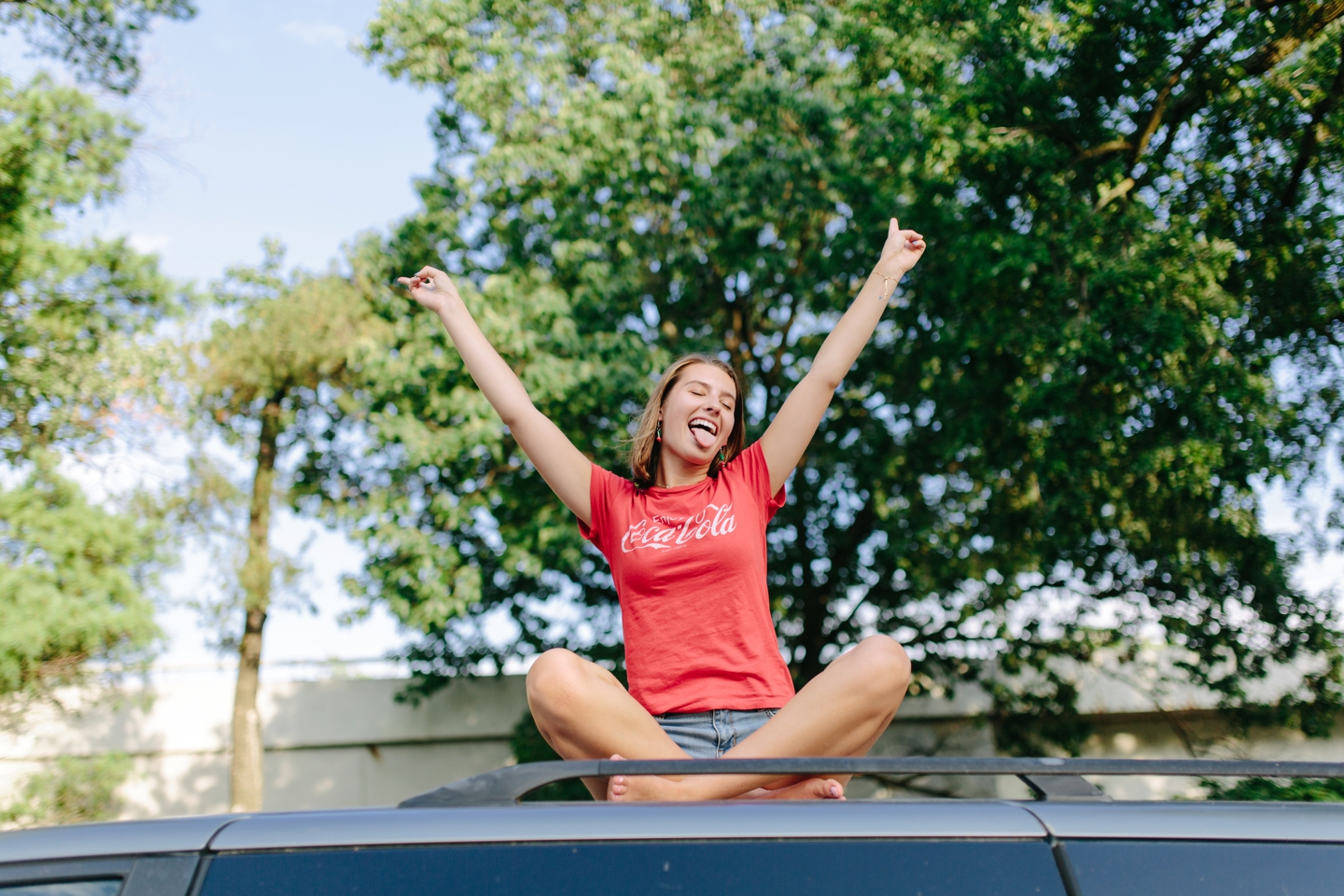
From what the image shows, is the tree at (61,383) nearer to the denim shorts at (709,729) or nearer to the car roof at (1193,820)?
the denim shorts at (709,729)

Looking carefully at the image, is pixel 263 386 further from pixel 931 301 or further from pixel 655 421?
pixel 655 421

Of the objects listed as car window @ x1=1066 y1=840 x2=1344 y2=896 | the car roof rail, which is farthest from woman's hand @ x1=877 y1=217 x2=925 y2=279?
car window @ x1=1066 y1=840 x2=1344 y2=896

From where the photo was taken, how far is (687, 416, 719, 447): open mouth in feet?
8.39

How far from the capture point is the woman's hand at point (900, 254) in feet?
8.38

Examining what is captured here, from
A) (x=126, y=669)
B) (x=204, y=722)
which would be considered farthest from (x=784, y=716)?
(x=204, y=722)

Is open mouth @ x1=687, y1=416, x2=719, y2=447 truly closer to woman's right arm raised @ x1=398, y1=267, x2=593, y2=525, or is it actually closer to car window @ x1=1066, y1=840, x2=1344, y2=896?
woman's right arm raised @ x1=398, y1=267, x2=593, y2=525

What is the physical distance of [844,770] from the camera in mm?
1352

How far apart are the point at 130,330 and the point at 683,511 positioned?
9055 millimetres

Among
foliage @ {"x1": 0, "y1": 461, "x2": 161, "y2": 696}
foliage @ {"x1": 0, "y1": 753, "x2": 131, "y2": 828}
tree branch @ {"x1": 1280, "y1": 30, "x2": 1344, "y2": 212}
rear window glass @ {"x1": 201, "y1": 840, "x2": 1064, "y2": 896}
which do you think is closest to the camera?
rear window glass @ {"x1": 201, "y1": 840, "x2": 1064, "y2": 896}

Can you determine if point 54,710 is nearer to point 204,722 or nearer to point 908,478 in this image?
point 204,722

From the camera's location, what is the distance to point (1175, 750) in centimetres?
1415

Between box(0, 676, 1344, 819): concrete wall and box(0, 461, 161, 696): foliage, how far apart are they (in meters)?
4.87

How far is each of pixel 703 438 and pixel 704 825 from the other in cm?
138

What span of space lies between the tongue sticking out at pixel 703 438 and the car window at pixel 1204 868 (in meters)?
1.46
